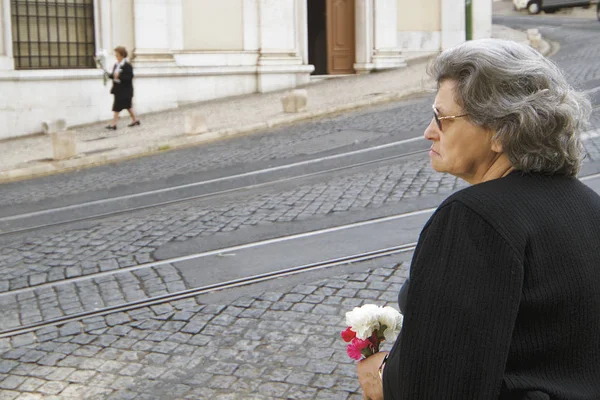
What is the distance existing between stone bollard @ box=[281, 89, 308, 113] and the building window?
4.65 m

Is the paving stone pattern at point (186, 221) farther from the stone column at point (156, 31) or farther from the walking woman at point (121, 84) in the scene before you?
the stone column at point (156, 31)

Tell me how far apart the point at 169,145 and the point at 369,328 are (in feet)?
41.7

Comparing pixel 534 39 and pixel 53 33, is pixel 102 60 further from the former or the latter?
pixel 534 39

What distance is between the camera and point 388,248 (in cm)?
750

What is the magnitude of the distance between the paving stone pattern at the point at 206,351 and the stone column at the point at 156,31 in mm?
13873

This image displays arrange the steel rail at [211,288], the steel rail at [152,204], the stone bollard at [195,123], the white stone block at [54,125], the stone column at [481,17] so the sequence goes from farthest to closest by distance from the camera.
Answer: the stone column at [481,17] < the white stone block at [54,125] < the stone bollard at [195,123] < the steel rail at [152,204] < the steel rail at [211,288]

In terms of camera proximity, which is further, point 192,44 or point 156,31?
point 192,44

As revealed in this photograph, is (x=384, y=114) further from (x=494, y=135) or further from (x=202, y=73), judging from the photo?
(x=494, y=135)

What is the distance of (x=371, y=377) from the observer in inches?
99.6

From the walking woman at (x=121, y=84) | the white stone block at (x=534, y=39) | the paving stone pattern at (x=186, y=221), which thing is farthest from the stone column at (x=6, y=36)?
the white stone block at (x=534, y=39)

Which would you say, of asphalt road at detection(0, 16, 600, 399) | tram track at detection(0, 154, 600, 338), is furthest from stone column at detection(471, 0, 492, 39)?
tram track at detection(0, 154, 600, 338)

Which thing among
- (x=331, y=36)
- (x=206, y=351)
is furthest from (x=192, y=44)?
(x=206, y=351)

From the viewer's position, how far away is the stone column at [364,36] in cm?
2352

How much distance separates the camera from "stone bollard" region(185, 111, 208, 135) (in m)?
15.4
